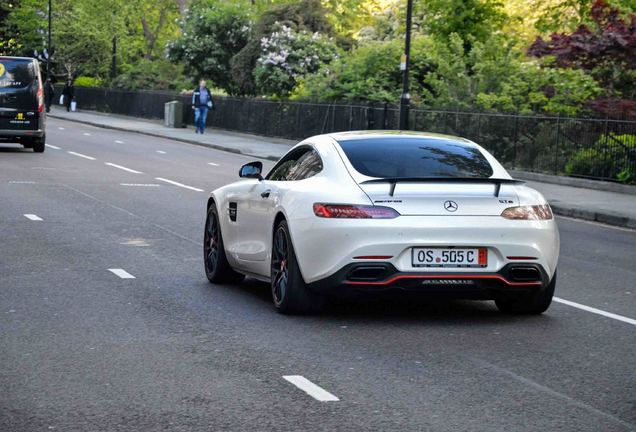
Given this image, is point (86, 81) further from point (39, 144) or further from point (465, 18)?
point (39, 144)

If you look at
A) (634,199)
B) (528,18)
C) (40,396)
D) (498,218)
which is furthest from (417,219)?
(528,18)

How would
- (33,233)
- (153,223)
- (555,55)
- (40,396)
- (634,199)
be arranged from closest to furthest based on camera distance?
(40,396)
(33,233)
(153,223)
(634,199)
(555,55)

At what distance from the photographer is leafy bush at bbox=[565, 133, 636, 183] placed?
25984 mm

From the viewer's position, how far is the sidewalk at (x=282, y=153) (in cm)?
2117

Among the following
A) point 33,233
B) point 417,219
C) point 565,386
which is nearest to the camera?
point 565,386

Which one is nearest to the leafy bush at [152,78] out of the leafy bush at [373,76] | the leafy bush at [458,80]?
the leafy bush at [458,80]

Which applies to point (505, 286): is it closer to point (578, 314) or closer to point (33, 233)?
point (578, 314)

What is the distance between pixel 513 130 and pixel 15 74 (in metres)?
11.6

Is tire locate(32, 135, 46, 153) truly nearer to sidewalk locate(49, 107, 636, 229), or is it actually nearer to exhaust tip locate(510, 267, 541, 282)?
sidewalk locate(49, 107, 636, 229)

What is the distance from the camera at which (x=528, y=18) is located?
6125cm

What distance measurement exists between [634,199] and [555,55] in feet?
26.3

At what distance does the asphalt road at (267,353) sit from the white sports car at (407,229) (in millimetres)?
292

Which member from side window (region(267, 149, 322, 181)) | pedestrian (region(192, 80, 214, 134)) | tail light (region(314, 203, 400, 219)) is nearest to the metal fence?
pedestrian (region(192, 80, 214, 134))

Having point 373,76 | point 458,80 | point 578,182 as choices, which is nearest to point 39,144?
point 458,80
